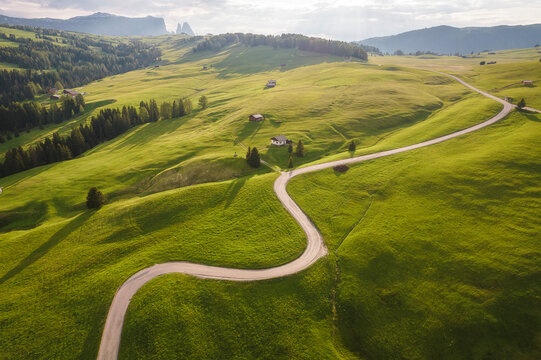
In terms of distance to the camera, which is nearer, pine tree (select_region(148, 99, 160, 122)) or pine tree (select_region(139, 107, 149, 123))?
pine tree (select_region(148, 99, 160, 122))

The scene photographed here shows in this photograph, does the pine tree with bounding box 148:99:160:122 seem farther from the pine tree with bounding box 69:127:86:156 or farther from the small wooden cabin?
the small wooden cabin

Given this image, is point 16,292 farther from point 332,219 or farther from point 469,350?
point 469,350

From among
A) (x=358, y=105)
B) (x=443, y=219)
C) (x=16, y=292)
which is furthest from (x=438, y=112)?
(x=16, y=292)

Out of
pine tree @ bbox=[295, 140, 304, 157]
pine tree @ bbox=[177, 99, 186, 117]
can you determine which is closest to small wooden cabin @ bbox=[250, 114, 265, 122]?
pine tree @ bbox=[295, 140, 304, 157]

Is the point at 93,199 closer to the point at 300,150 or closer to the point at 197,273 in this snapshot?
the point at 197,273

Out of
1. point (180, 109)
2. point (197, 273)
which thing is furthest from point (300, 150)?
point (180, 109)

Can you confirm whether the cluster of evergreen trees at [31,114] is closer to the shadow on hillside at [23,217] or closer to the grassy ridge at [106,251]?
the shadow on hillside at [23,217]
